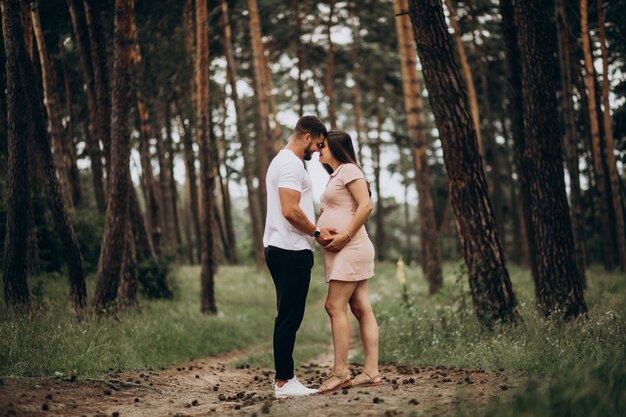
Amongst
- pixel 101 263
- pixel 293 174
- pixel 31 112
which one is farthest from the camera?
pixel 101 263

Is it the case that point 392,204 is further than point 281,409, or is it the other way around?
point 392,204

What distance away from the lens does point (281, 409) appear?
18.7 ft

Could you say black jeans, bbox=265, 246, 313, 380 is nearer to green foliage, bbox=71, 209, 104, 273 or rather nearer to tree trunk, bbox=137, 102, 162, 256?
tree trunk, bbox=137, 102, 162, 256

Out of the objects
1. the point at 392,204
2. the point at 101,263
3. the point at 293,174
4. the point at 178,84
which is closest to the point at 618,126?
the point at 178,84

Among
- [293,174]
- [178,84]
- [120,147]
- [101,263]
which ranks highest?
[178,84]

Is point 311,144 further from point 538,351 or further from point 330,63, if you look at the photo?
point 330,63

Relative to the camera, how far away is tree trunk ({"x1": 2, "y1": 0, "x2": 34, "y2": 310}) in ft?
33.5

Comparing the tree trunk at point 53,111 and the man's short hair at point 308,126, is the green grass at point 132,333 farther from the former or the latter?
the man's short hair at point 308,126

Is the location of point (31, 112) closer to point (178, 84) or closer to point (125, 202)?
point (125, 202)

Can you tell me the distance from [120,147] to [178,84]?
6694 mm

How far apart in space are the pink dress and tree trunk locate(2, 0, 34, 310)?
223 inches

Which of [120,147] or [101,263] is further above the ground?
[120,147]

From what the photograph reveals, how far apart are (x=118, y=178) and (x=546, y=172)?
722 cm

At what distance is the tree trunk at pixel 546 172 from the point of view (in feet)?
33.8
